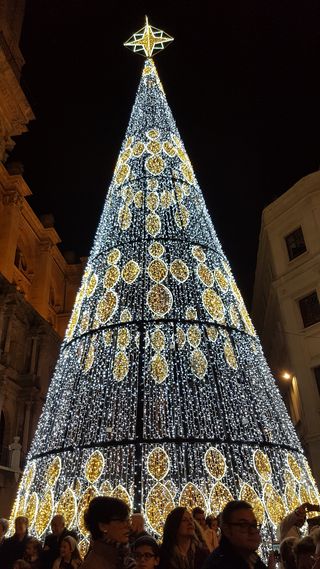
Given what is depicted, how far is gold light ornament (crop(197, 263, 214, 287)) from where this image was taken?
309 inches

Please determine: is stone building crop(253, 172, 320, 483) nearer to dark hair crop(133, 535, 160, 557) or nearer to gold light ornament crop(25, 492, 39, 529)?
gold light ornament crop(25, 492, 39, 529)

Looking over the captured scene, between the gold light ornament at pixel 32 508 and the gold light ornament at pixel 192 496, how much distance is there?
206cm

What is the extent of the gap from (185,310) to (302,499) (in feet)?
10.7

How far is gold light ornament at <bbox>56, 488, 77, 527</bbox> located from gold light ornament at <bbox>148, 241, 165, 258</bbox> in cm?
394

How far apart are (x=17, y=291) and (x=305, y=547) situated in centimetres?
2195

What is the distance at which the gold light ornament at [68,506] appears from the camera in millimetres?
6109

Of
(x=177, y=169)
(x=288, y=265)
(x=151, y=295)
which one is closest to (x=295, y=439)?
(x=151, y=295)

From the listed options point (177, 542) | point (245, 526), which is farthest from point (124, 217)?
point (245, 526)

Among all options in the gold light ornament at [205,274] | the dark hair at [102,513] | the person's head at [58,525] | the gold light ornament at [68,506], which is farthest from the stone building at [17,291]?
the dark hair at [102,513]

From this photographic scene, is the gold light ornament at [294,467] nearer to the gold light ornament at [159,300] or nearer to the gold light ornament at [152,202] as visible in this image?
the gold light ornament at [159,300]

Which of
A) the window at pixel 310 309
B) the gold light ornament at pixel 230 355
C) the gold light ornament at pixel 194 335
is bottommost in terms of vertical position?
the gold light ornament at pixel 230 355

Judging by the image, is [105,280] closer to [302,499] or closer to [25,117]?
[302,499]

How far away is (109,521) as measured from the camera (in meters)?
2.35

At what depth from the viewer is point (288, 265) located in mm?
20438
